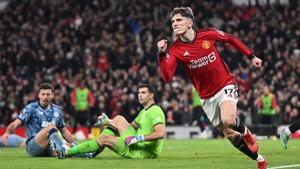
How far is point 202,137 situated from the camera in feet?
81.0

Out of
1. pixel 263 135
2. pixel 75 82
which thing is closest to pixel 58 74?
pixel 75 82

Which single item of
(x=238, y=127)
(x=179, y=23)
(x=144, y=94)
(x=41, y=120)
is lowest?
(x=238, y=127)

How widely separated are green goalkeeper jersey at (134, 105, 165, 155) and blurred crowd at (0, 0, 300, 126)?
11.7m

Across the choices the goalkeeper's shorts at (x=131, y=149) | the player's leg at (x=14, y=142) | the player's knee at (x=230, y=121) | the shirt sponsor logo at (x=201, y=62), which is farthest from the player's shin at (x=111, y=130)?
the player's leg at (x=14, y=142)

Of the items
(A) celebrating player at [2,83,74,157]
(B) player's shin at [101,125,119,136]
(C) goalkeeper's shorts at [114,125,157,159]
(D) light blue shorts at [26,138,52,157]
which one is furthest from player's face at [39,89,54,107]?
(C) goalkeeper's shorts at [114,125,157,159]

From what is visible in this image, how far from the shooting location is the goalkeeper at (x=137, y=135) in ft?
39.9

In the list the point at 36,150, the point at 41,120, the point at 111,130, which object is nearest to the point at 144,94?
the point at 111,130

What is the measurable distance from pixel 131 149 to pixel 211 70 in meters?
2.92

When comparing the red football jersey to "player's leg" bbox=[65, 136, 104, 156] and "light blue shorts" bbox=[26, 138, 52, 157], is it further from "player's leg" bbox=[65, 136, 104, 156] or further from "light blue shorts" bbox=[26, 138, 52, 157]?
"light blue shorts" bbox=[26, 138, 52, 157]

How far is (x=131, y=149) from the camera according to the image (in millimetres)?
12680

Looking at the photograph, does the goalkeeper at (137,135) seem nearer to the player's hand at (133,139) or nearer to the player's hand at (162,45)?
the player's hand at (133,139)

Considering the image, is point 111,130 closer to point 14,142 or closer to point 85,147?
point 85,147

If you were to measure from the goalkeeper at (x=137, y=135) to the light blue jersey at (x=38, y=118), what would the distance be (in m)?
1.12

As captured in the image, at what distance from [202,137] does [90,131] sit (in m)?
3.82
